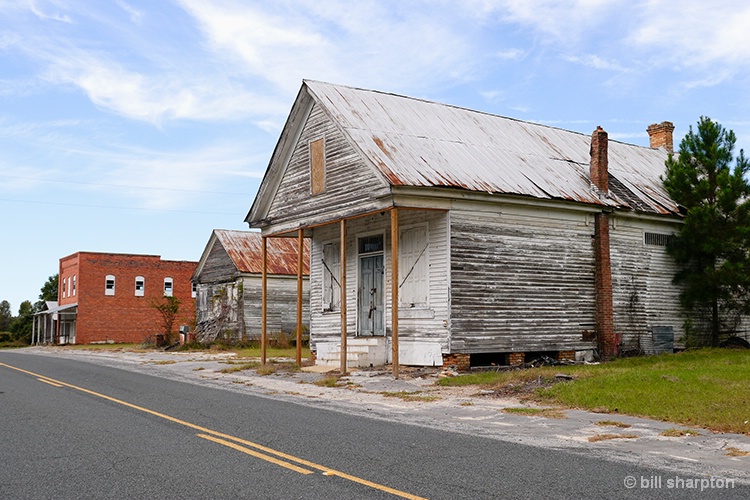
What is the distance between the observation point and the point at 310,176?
2183 cm

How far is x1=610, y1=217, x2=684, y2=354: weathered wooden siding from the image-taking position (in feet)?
71.8

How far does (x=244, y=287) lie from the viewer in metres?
38.3

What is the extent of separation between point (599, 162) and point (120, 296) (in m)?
42.4

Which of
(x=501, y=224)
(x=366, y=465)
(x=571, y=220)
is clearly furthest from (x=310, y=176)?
(x=366, y=465)

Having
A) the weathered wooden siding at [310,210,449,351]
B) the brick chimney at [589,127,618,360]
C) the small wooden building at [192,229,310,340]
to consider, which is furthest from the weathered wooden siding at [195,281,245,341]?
the brick chimney at [589,127,618,360]

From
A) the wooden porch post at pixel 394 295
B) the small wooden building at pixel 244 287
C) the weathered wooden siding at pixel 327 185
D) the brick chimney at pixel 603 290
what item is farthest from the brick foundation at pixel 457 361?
the small wooden building at pixel 244 287

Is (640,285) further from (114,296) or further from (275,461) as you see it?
(114,296)

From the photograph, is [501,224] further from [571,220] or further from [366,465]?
[366,465]

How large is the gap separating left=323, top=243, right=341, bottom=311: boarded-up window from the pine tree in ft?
32.8

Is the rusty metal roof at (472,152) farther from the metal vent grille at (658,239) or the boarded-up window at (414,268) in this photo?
the boarded-up window at (414,268)

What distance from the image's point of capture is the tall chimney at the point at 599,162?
886 inches

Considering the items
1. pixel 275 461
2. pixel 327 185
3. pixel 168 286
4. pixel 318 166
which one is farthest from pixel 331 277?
pixel 168 286

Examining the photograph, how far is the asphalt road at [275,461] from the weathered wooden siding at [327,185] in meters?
8.11

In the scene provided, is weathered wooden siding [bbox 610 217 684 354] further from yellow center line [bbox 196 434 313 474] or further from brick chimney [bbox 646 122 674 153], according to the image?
yellow center line [bbox 196 434 313 474]
